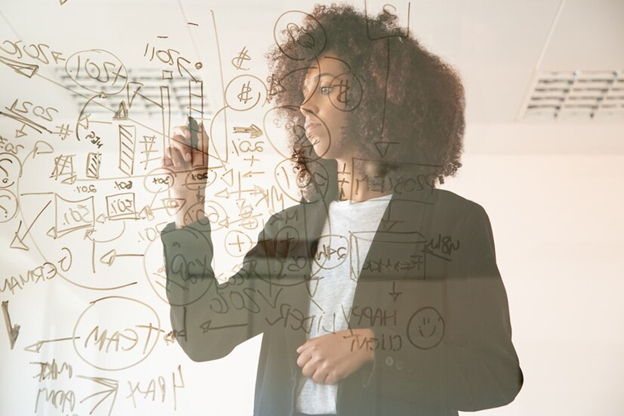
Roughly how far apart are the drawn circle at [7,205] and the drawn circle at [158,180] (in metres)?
0.28

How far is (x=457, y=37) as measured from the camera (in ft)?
4.33

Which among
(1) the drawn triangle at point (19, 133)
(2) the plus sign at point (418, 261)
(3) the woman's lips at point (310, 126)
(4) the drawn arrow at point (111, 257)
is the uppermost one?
(3) the woman's lips at point (310, 126)

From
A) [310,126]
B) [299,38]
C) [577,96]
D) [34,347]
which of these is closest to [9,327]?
[34,347]

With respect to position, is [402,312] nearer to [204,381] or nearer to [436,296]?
[436,296]

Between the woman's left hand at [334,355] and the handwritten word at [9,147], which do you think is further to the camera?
the handwritten word at [9,147]

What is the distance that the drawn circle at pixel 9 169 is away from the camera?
1.35 m

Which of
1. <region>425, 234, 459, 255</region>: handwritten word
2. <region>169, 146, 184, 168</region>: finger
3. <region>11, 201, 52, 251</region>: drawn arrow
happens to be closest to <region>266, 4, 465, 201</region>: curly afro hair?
<region>425, 234, 459, 255</region>: handwritten word

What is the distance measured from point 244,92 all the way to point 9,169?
20.3 inches

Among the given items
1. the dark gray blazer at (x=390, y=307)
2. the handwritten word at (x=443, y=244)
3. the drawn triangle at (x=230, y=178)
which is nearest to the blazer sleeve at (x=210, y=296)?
the dark gray blazer at (x=390, y=307)

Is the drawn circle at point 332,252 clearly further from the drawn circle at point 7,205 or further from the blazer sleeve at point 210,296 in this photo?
the drawn circle at point 7,205

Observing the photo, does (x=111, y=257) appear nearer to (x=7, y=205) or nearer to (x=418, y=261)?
(x=7, y=205)

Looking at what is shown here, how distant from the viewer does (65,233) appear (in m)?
1.32

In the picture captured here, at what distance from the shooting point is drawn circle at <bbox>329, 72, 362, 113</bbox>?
132cm

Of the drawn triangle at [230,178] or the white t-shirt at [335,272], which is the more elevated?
the drawn triangle at [230,178]
